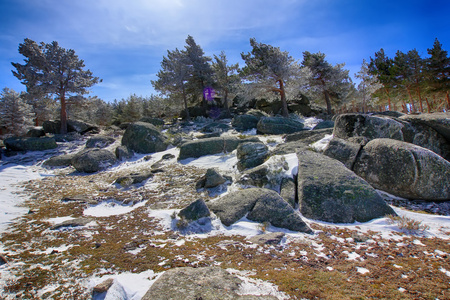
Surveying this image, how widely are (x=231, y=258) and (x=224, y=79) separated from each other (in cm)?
2828

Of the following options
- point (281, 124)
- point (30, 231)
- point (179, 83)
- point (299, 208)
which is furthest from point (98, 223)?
point (179, 83)

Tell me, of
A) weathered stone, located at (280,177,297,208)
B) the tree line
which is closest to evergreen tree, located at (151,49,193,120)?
the tree line

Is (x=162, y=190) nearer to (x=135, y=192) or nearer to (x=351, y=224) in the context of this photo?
(x=135, y=192)

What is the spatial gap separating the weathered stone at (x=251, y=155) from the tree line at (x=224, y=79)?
15.0m

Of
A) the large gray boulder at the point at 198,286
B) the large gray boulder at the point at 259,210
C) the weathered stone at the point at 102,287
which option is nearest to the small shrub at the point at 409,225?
the large gray boulder at the point at 259,210

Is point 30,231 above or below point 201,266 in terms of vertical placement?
above

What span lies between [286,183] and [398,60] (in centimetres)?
3648

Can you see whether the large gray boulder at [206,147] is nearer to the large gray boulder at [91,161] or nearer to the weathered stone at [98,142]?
the large gray boulder at [91,161]

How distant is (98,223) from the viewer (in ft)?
15.2

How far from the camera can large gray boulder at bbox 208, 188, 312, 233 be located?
164 inches

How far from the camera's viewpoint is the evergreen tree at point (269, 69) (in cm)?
2117

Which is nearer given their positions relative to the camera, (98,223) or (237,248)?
(237,248)

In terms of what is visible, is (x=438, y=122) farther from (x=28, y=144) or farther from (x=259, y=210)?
(x=28, y=144)

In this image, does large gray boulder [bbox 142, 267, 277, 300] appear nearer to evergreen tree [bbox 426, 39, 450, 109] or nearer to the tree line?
the tree line
